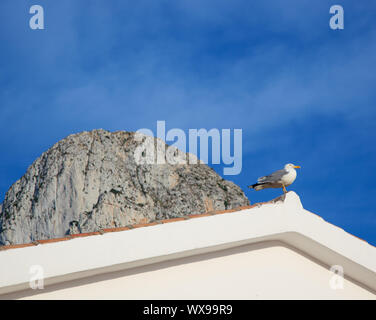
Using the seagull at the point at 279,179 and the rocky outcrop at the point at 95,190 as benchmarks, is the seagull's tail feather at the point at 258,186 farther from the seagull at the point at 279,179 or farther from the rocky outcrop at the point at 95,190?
the rocky outcrop at the point at 95,190

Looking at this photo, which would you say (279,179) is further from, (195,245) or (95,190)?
(95,190)

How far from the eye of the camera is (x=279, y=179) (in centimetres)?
724

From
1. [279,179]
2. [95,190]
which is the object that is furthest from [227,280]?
[95,190]

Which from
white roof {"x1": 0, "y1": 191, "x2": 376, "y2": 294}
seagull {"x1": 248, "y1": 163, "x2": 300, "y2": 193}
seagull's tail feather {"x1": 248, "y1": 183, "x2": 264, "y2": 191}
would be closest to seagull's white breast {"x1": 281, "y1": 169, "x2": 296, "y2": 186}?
seagull {"x1": 248, "y1": 163, "x2": 300, "y2": 193}

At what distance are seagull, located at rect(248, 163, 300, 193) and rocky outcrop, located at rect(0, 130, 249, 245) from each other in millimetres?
71017

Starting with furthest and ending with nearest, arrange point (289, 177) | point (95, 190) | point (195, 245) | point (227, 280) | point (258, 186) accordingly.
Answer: point (95, 190) < point (258, 186) < point (289, 177) < point (227, 280) < point (195, 245)

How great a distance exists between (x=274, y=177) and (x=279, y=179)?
150 millimetres

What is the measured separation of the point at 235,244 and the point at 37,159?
9586 cm

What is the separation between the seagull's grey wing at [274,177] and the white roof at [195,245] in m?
0.72

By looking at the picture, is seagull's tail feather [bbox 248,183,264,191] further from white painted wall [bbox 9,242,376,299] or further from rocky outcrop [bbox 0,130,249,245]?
rocky outcrop [bbox 0,130,249,245]

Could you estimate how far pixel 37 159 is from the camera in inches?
3841

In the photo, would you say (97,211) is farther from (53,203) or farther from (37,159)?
(37,159)

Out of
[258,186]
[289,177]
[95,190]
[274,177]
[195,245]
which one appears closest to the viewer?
[195,245]

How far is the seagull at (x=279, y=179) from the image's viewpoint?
284 inches
